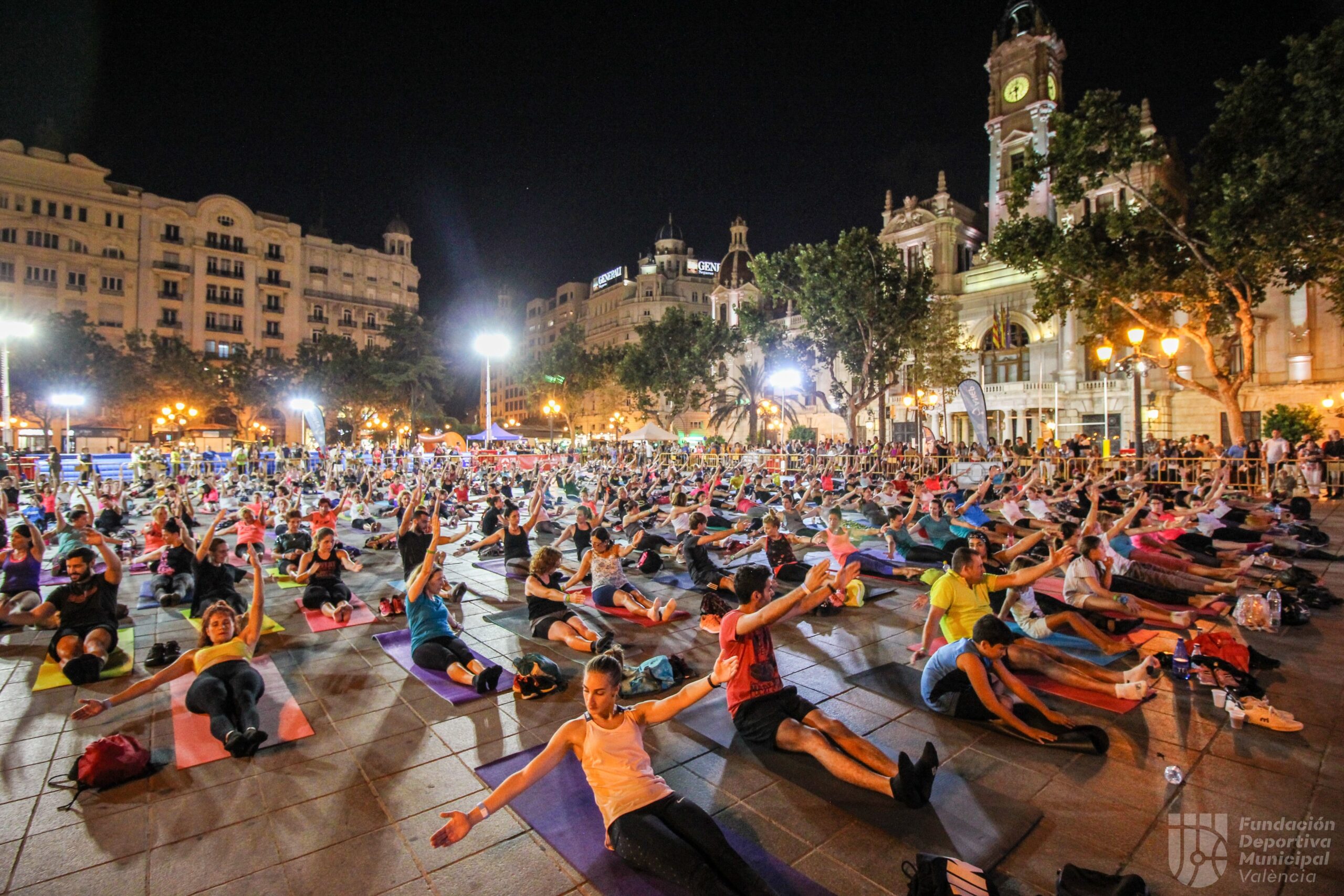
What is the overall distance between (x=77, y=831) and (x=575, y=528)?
7671mm

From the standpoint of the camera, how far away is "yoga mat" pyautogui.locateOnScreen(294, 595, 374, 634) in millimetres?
8000

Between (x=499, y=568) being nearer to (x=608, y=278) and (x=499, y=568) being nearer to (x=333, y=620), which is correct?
(x=333, y=620)

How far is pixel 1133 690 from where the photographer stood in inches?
206

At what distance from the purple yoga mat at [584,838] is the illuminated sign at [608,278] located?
305ft

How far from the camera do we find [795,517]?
14.6 m

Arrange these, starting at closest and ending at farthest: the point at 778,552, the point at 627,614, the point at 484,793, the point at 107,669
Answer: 1. the point at 484,793
2. the point at 107,669
3. the point at 627,614
4. the point at 778,552

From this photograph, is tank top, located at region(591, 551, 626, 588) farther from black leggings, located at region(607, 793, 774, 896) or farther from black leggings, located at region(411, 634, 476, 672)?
black leggings, located at region(607, 793, 774, 896)

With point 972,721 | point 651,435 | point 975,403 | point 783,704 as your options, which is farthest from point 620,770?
point 651,435

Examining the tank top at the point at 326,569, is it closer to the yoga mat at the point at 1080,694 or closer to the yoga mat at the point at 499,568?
the yoga mat at the point at 499,568

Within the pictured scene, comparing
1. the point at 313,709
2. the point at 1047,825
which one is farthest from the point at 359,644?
the point at 1047,825

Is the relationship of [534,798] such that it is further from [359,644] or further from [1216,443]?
[1216,443]

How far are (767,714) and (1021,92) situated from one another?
5293 cm

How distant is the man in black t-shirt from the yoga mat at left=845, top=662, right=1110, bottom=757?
7.12m

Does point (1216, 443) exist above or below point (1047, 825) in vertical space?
above
